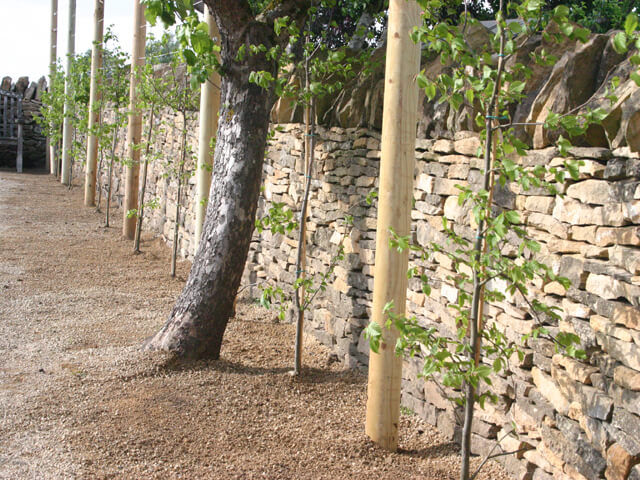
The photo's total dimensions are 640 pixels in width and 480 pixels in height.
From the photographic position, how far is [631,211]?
8.52 feet

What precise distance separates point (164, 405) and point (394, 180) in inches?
79.8

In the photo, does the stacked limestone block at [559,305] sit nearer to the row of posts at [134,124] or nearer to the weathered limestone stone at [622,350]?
the weathered limestone stone at [622,350]

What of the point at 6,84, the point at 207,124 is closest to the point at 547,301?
the point at 207,124

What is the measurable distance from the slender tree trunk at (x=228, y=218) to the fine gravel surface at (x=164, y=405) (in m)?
0.22

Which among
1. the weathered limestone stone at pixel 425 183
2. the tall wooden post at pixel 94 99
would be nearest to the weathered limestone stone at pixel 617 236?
the weathered limestone stone at pixel 425 183

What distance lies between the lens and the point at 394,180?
3.39 meters

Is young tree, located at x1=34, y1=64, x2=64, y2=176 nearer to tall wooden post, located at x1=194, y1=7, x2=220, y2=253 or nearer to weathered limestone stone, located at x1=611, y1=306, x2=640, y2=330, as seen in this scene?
tall wooden post, located at x1=194, y1=7, x2=220, y2=253

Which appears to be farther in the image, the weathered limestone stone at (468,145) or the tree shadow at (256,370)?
the tree shadow at (256,370)

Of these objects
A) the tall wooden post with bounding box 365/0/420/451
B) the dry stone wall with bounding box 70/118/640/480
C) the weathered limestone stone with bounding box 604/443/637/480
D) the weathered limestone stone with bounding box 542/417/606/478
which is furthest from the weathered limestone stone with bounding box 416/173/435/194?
the weathered limestone stone with bounding box 604/443/637/480

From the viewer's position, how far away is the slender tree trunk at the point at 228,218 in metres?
4.75

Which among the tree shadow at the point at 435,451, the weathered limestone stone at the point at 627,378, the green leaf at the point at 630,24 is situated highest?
the green leaf at the point at 630,24

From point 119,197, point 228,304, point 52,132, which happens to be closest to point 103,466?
point 228,304

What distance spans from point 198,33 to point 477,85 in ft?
5.39

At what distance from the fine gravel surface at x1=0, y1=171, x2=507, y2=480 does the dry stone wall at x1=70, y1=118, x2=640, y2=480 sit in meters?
0.34
